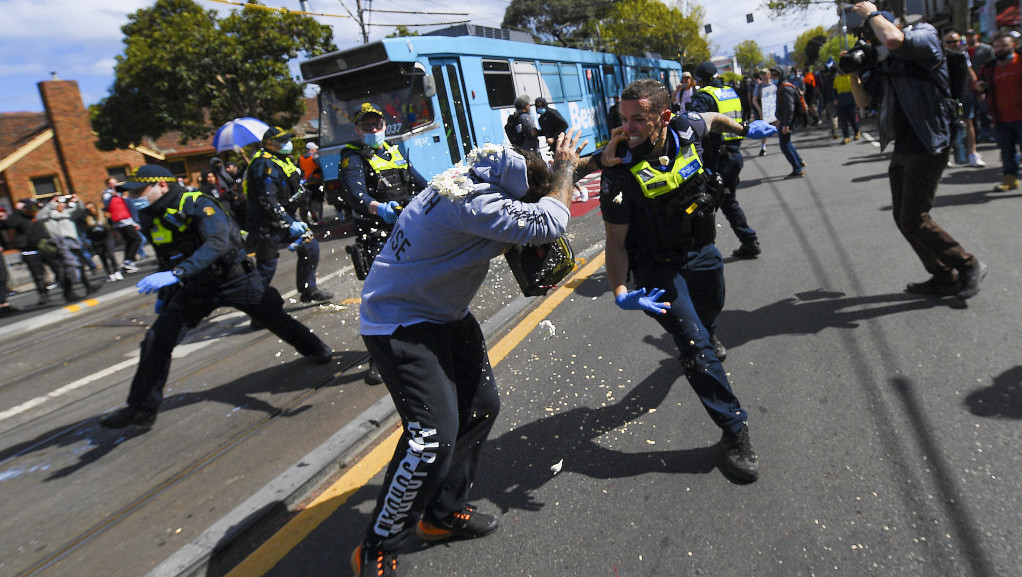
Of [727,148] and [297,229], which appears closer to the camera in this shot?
[297,229]

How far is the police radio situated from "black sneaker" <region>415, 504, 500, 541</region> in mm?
1014

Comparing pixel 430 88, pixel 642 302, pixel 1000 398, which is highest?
pixel 430 88

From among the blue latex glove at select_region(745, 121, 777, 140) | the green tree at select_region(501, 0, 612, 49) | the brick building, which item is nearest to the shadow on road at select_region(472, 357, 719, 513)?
the blue latex glove at select_region(745, 121, 777, 140)

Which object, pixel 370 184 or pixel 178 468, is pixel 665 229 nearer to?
pixel 370 184

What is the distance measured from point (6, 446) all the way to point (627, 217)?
4.90 metres

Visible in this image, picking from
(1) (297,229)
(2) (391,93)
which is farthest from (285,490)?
(2) (391,93)

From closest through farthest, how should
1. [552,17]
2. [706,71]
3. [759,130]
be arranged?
[759,130] → [706,71] → [552,17]

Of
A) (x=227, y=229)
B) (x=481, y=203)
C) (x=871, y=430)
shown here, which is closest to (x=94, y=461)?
(x=227, y=229)

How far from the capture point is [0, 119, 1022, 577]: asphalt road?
2.55 metres

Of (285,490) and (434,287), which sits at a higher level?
(434,287)

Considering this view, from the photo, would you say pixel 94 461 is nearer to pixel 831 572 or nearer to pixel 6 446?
pixel 6 446

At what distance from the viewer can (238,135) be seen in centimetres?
640

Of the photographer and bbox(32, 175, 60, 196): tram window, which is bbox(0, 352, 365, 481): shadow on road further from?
bbox(32, 175, 60, 196): tram window

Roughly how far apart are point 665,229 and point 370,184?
2.70m
